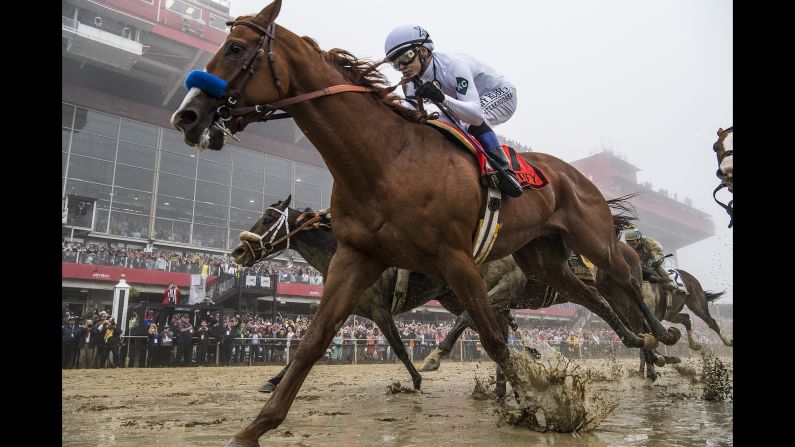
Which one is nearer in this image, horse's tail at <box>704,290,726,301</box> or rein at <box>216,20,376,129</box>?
rein at <box>216,20,376,129</box>

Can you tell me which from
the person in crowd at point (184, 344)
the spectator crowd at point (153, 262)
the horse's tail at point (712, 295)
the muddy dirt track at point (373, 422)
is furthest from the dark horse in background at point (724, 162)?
the spectator crowd at point (153, 262)

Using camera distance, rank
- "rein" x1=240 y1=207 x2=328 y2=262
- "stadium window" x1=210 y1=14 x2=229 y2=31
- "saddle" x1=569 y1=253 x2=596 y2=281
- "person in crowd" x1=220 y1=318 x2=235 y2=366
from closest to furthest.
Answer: "saddle" x1=569 y1=253 x2=596 y2=281 → "rein" x1=240 y1=207 x2=328 y2=262 → "person in crowd" x1=220 y1=318 x2=235 y2=366 → "stadium window" x1=210 y1=14 x2=229 y2=31

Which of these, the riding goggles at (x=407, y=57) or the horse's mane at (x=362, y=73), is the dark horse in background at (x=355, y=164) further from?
the riding goggles at (x=407, y=57)

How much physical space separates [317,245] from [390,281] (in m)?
1.16

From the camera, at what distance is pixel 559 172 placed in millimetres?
5148

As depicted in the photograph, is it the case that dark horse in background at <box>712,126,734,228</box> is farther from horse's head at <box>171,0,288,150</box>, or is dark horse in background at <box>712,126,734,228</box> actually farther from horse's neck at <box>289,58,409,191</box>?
horse's head at <box>171,0,288,150</box>

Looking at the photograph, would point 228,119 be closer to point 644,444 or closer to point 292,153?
point 644,444

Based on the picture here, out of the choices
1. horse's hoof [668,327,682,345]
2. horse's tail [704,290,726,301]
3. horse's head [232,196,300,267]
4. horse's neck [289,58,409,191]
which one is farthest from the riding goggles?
horse's tail [704,290,726,301]

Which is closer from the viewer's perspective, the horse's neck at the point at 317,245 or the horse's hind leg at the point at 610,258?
the horse's hind leg at the point at 610,258

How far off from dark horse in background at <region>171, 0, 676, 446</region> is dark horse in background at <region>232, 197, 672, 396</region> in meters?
3.10

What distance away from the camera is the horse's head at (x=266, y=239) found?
752 centimetres

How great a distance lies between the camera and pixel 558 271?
539 cm

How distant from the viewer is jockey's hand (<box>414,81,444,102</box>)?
3.81 metres
